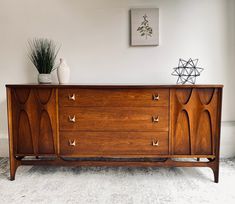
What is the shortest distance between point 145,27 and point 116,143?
4.26 feet

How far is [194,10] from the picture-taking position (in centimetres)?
239

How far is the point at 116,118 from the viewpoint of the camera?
189 centimetres

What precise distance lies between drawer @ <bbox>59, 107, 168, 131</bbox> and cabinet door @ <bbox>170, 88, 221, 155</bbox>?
0.11m

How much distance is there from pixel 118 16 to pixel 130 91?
1011 millimetres

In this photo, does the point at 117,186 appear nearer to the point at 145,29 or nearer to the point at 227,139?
the point at 227,139

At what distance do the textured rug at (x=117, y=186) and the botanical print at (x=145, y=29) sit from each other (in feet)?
4.65

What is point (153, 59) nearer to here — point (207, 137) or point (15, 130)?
point (207, 137)

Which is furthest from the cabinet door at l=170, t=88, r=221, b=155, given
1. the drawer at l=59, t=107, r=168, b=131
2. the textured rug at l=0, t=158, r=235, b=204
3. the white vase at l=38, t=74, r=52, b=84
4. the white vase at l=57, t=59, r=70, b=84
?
the white vase at l=38, t=74, r=52, b=84

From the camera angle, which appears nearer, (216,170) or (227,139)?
(216,170)

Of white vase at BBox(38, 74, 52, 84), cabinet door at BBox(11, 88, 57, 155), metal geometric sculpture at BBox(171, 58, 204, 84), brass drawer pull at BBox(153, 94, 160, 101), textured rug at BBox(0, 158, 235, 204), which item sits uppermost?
metal geometric sculpture at BBox(171, 58, 204, 84)

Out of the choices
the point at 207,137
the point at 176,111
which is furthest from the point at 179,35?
the point at 207,137

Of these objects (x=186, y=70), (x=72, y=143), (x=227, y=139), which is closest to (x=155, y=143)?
(x=72, y=143)

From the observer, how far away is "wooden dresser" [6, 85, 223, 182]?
73.4 inches

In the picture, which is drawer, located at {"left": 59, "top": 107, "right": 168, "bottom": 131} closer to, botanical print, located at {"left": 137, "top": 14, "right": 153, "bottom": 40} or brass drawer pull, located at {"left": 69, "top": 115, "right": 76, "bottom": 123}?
brass drawer pull, located at {"left": 69, "top": 115, "right": 76, "bottom": 123}
